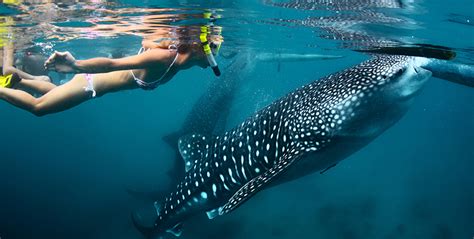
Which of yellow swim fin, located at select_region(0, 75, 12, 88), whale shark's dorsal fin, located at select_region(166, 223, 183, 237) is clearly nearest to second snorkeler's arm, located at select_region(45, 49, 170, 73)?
yellow swim fin, located at select_region(0, 75, 12, 88)

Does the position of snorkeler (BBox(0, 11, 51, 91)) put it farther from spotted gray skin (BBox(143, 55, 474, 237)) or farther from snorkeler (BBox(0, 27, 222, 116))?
spotted gray skin (BBox(143, 55, 474, 237))

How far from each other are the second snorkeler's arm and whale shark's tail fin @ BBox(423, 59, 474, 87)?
4839 mm

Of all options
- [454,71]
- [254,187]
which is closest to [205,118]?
[254,187]

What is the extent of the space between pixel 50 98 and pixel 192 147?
3.21 metres

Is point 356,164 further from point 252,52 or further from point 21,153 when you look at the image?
point 21,153

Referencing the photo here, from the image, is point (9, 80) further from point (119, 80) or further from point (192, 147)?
point (192, 147)

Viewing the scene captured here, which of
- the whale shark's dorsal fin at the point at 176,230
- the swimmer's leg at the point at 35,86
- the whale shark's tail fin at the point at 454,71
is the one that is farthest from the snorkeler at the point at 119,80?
the whale shark's tail fin at the point at 454,71

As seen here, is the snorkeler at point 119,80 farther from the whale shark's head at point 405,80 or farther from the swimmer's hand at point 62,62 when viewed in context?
the whale shark's head at point 405,80

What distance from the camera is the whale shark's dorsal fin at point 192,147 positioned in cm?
706

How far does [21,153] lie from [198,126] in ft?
66.0

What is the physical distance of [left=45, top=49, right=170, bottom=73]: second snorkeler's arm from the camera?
6.49 meters

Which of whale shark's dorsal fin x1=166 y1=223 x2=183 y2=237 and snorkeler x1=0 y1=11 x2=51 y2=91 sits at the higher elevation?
snorkeler x1=0 y1=11 x2=51 y2=91

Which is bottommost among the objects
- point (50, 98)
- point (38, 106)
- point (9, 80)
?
point (38, 106)

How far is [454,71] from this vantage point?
15.9 feet
